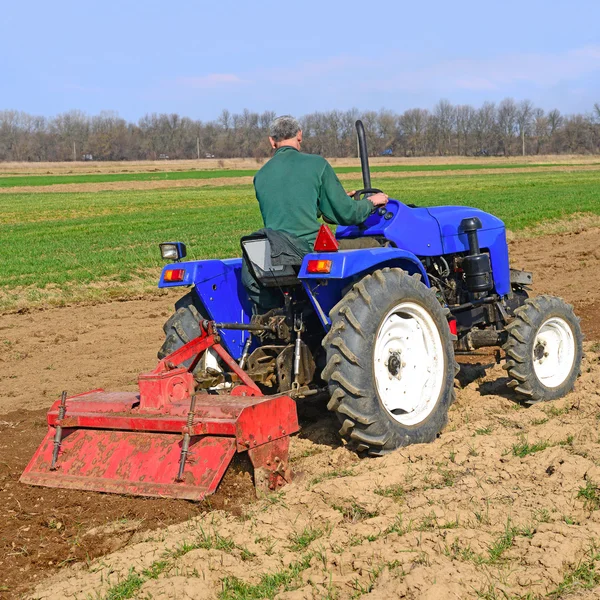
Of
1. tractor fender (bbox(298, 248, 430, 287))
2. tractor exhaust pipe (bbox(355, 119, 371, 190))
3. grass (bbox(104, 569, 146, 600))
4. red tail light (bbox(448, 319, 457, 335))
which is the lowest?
grass (bbox(104, 569, 146, 600))

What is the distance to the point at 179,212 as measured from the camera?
29859 millimetres

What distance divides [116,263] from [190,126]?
99149 millimetres

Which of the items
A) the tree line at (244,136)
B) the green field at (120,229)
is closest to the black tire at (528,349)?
the green field at (120,229)

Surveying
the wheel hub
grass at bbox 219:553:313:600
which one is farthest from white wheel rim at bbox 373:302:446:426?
grass at bbox 219:553:313:600

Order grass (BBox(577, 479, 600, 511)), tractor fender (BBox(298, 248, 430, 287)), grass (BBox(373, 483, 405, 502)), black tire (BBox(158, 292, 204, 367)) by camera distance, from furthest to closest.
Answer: black tire (BBox(158, 292, 204, 367)), tractor fender (BBox(298, 248, 430, 287)), grass (BBox(373, 483, 405, 502)), grass (BBox(577, 479, 600, 511))

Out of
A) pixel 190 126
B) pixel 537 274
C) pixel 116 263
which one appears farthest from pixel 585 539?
pixel 190 126

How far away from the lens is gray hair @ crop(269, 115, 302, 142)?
4875mm

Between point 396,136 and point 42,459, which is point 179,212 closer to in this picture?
point 42,459

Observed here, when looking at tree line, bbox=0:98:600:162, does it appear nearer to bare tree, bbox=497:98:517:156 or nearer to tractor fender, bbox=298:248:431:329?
bare tree, bbox=497:98:517:156

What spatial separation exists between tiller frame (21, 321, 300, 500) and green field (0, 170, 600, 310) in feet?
25.6

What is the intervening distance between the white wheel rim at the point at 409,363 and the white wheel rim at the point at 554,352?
1.12m

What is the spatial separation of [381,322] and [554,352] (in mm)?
1992

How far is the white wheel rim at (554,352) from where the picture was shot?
5.78 m

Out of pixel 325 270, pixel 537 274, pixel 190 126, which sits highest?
pixel 190 126
